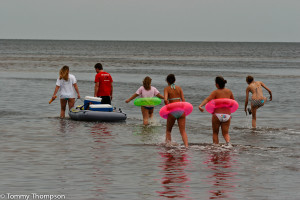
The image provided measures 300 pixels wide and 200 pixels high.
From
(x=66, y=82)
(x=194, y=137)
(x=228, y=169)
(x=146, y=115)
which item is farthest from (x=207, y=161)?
(x=66, y=82)

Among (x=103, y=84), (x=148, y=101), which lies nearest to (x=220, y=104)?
(x=148, y=101)

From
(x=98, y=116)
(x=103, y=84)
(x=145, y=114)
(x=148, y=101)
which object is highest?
(x=103, y=84)

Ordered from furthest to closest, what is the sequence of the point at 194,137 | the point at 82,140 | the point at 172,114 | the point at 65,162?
the point at 194,137 → the point at 82,140 → the point at 172,114 → the point at 65,162

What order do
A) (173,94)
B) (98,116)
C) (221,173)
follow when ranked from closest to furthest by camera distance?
1. (221,173)
2. (173,94)
3. (98,116)

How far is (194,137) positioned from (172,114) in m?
2.74

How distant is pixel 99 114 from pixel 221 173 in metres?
8.06

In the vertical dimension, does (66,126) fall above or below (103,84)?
below

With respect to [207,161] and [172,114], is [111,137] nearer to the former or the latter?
[172,114]

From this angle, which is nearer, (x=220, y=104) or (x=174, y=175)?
(x=174, y=175)

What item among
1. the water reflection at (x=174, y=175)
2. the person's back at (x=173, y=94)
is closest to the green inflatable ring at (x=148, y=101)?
the person's back at (x=173, y=94)

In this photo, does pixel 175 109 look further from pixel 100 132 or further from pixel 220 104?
pixel 100 132

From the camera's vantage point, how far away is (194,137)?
15.7 m

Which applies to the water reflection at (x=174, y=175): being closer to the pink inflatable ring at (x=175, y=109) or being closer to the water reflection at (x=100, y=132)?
the pink inflatable ring at (x=175, y=109)

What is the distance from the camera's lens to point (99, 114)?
1828 centimetres
